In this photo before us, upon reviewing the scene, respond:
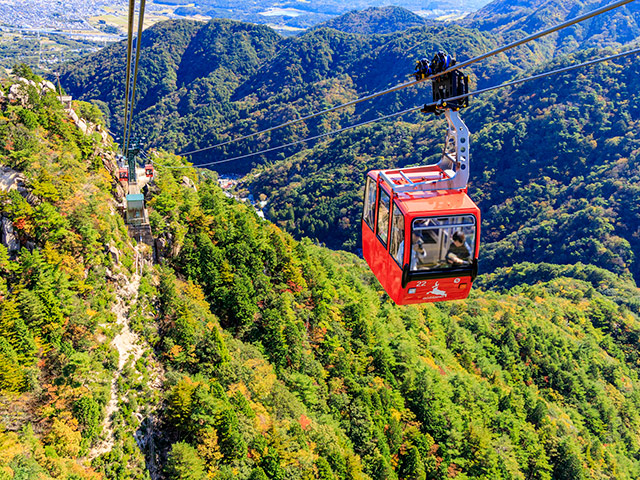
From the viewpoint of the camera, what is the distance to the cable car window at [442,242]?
17.1 metres

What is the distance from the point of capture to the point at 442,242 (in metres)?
17.4

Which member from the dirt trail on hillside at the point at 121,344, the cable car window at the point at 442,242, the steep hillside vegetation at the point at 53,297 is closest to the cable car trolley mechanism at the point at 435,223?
the cable car window at the point at 442,242

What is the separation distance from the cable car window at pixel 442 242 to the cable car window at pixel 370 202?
3656 mm

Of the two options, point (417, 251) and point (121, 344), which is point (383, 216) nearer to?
point (417, 251)

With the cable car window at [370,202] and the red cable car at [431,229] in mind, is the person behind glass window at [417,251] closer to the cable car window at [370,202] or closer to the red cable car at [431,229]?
the red cable car at [431,229]

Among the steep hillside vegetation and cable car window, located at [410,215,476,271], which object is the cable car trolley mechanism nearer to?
cable car window, located at [410,215,476,271]

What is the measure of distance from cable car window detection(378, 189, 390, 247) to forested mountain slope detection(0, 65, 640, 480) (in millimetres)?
18982

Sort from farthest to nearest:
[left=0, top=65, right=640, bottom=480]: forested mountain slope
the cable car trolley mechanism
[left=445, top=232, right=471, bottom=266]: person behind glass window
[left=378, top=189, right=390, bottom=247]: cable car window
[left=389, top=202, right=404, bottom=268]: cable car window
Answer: [left=0, top=65, right=640, bottom=480]: forested mountain slope
[left=378, top=189, right=390, bottom=247]: cable car window
[left=445, top=232, right=471, bottom=266]: person behind glass window
[left=389, top=202, right=404, bottom=268]: cable car window
the cable car trolley mechanism

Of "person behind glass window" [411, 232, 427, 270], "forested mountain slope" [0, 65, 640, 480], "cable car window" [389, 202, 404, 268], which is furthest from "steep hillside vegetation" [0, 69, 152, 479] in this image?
"person behind glass window" [411, 232, 427, 270]

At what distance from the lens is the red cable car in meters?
17.1

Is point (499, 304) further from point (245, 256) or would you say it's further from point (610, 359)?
point (245, 256)

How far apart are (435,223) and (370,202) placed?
14.5ft

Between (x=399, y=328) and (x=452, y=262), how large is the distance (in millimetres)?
52767

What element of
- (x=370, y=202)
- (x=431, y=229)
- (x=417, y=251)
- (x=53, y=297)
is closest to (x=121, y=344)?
(x=53, y=297)
